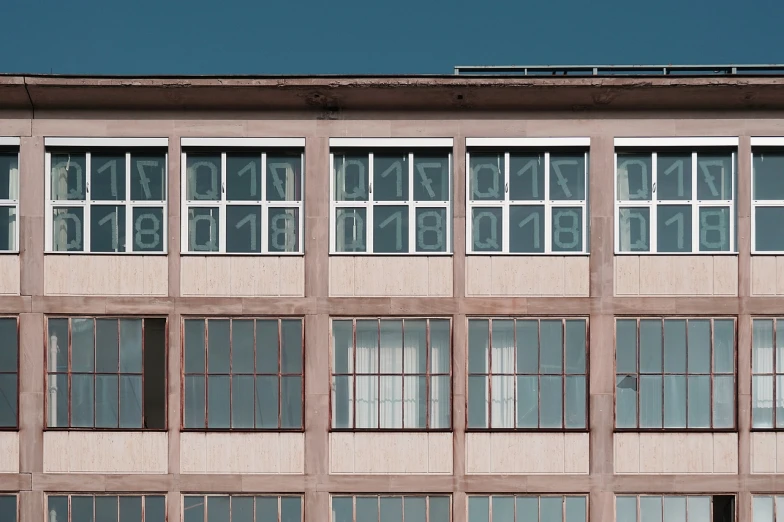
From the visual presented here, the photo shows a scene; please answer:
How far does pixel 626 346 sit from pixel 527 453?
3.42 meters

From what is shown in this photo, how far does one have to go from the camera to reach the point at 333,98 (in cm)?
1658

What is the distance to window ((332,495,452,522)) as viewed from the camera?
54.5 feet

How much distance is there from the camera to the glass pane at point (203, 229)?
16844 mm

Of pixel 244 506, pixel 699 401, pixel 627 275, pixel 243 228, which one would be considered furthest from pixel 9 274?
pixel 699 401

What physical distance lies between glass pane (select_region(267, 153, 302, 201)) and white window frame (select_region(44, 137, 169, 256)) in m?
2.44

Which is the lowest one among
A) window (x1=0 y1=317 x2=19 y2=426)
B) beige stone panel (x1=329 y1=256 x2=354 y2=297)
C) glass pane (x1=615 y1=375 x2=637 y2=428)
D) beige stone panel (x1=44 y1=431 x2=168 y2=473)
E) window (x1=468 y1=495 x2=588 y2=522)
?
window (x1=468 y1=495 x2=588 y2=522)

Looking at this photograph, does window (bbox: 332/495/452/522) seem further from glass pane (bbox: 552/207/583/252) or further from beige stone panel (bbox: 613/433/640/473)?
glass pane (bbox: 552/207/583/252)

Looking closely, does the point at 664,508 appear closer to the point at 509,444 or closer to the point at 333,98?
the point at 509,444

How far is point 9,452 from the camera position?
16469 mm

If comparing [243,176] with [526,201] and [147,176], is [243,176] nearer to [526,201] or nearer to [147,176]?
[147,176]

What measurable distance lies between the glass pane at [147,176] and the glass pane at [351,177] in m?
4.15

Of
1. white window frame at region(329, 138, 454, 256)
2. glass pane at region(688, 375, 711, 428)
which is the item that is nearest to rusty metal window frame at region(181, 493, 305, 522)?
white window frame at region(329, 138, 454, 256)

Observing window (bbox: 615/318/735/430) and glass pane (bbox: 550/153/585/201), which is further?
glass pane (bbox: 550/153/585/201)

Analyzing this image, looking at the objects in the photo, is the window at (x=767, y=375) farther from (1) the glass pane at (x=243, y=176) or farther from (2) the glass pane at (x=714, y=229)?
(1) the glass pane at (x=243, y=176)
